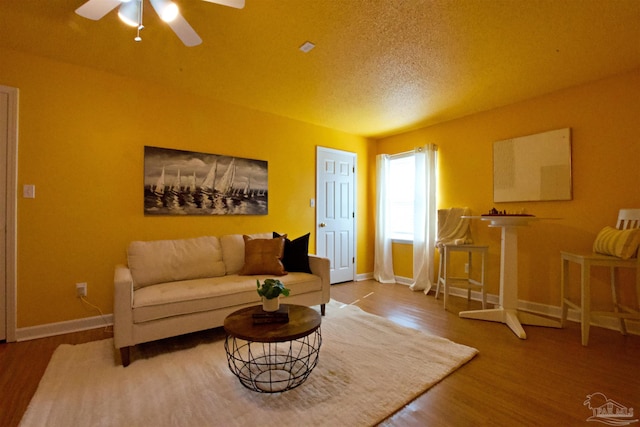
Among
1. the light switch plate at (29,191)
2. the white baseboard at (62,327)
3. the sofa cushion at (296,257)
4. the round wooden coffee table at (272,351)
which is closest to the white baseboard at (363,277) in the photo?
the sofa cushion at (296,257)

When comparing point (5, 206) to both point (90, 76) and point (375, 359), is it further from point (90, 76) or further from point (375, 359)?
point (375, 359)

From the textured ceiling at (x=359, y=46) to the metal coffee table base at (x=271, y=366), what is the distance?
2155mm

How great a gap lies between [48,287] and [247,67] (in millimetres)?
2654

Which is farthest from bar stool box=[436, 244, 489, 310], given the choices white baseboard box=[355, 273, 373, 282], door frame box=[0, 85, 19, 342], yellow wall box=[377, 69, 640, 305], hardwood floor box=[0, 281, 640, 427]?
door frame box=[0, 85, 19, 342]

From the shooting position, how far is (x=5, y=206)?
248 centimetres

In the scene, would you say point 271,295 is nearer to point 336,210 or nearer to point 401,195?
point 336,210

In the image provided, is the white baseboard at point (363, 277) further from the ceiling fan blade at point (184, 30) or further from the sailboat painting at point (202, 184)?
the ceiling fan blade at point (184, 30)

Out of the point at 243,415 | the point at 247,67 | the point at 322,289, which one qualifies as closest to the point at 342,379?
the point at 243,415

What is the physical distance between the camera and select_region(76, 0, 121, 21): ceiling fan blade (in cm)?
166

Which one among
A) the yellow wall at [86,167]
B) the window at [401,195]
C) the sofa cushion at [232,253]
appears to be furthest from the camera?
the window at [401,195]

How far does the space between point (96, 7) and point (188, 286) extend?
78.1 inches

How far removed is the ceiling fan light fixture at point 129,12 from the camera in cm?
178

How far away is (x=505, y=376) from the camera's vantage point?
77.8 inches

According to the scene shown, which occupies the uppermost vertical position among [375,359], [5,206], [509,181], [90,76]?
[90,76]
